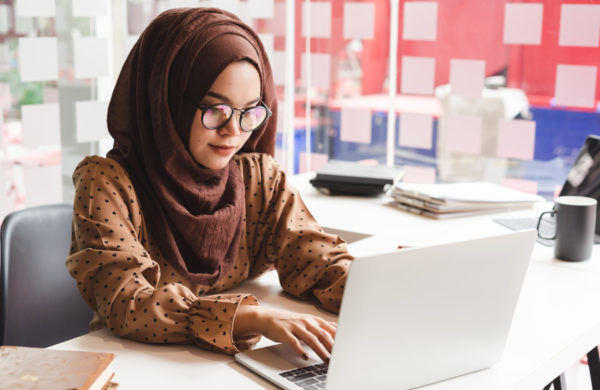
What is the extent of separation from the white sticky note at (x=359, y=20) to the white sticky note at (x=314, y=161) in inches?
27.2

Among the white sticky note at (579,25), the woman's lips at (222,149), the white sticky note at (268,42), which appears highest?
the white sticky note at (579,25)

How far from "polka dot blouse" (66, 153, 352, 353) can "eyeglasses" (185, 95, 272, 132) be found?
197mm

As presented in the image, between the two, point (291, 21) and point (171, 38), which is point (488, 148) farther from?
point (171, 38)

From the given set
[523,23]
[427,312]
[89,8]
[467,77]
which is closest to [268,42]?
[467,77]

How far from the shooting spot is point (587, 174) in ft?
6.49

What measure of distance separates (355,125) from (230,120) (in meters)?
2.41

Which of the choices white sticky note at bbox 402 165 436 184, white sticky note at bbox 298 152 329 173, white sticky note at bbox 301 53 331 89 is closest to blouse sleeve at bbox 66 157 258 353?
white sticky note at bbox 402 165 436 184

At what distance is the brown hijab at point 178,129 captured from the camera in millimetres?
1360

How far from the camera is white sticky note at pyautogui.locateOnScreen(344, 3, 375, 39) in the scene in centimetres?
358

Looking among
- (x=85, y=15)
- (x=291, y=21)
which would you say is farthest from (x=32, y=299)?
(x=291, y=21)

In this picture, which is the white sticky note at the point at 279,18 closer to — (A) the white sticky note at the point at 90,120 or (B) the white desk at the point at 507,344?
(A) the white sticky note at the point at 90,120

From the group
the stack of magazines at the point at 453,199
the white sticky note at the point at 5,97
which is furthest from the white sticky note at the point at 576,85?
the white sticky note at the point at 5,97

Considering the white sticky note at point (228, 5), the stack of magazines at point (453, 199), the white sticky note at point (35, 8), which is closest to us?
the stack of magazines at point (453, 199)

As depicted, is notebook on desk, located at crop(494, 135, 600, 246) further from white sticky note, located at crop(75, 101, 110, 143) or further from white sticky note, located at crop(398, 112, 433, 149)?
white sticky note, located at crop(75, 101, 110, 143)
